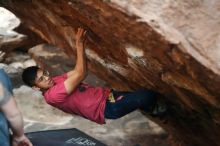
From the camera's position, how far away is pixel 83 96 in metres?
4.27

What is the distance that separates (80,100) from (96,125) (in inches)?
76.4

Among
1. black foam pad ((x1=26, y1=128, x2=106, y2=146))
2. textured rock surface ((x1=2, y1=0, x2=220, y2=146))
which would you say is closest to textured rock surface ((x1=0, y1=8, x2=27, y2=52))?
black foam pad ((x1=26, y1=128, x2=106, y2=146))

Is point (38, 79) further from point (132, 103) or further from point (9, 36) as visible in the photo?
point (9, 36)

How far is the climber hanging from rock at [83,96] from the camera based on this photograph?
4125 millimetres

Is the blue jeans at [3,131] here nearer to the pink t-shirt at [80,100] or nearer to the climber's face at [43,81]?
the pink t-shirt at [80,100]

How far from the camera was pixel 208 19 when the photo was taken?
3039 millimetres

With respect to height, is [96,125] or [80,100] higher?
[80,100]

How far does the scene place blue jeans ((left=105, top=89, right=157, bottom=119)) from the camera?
410cm

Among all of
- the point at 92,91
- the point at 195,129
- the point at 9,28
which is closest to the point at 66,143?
the point at 92,91

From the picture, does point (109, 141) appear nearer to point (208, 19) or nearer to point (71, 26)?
point (71, 26)

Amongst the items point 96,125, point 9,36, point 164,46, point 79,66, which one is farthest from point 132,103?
point 9,36

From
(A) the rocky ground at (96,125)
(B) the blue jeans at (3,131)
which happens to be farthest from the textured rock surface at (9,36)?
(B) the blue jeans at (3,131)

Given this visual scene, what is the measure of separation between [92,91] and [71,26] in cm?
62

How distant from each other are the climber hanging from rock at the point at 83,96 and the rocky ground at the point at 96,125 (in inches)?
48.4
